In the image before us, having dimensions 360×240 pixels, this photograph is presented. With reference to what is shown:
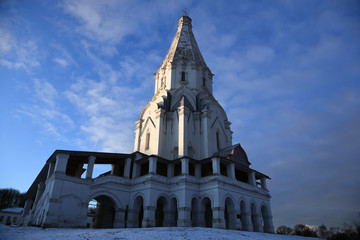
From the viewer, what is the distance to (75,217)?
68.5 feet

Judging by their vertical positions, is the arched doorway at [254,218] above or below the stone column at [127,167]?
below

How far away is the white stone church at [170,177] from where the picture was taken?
71.3ft

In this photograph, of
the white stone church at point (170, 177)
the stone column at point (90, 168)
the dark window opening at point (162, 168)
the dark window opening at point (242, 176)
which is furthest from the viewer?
the dark window opening at point (242, 176)

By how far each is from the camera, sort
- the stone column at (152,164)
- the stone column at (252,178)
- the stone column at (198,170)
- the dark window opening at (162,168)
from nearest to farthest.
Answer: the stone column at (152,164) → the stone column at (198,170) → the stone column at (252,178) → the dark window opening at (162,168)

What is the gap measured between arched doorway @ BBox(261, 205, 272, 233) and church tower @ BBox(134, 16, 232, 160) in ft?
27.4

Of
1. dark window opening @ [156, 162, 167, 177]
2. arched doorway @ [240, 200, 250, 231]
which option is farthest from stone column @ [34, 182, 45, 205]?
arched doorway @ [240, 200, 250, 231]

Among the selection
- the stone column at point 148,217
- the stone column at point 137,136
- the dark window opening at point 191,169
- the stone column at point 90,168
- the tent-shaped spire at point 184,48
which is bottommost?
the stone column at point 148,217

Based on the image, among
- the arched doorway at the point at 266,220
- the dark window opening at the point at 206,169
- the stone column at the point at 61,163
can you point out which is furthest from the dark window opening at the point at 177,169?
the stone column at the point at 61,163

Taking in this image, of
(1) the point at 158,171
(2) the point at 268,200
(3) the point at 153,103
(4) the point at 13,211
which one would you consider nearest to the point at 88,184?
(1) the point at 158,171

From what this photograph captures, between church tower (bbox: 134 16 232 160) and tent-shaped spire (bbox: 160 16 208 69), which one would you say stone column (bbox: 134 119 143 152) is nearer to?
church tower (bbox: 134 16 232 160)

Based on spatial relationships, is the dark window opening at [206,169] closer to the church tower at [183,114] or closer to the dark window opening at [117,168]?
the church tower at [183,114]

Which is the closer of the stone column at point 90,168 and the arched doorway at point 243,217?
the stone column at point 90,168

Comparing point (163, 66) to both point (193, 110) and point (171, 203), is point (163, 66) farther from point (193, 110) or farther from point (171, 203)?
point (171, 203)

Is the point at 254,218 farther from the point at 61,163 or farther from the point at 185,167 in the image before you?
the point at 61,163
